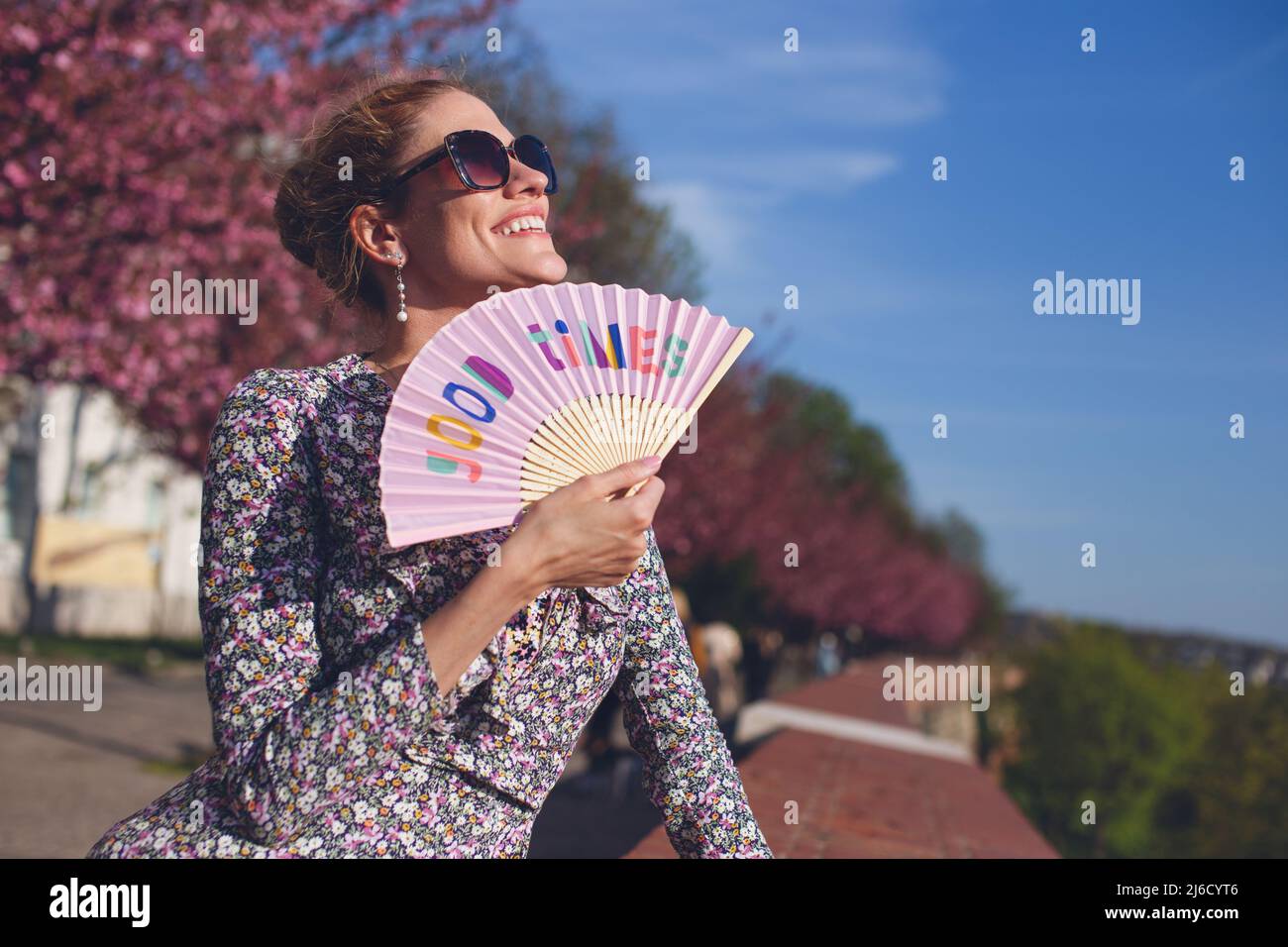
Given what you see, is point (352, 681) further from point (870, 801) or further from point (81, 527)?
point (81, 527)

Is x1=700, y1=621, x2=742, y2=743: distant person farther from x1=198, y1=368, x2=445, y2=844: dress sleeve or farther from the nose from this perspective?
x1=198, y1=368, x2=445, y2=844: dress sleeve

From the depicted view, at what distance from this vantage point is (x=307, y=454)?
192 centimetres

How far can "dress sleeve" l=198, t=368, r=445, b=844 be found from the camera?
1688 millimetres

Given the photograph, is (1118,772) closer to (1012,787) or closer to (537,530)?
(1012,787)

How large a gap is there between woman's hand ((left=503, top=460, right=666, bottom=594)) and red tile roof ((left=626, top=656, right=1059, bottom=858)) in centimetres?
234

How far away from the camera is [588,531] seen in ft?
5.73

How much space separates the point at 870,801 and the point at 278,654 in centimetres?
589

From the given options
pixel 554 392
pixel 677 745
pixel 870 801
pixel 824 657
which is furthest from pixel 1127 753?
pixel 554 392

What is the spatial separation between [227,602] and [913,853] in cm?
437

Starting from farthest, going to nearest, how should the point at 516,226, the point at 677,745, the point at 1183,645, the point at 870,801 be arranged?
1. the point at 1183,645
2. the point at 870,801
3. the point at 516,226
4. the point at 677,745

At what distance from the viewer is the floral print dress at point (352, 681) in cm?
171

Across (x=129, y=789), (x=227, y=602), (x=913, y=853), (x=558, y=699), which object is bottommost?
(x=129, y=789)

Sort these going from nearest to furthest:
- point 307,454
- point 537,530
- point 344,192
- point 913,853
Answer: point 537,530, point 307,454, point 344,192, point 913,853

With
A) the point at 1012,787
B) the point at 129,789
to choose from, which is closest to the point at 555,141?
the point at 129,789
